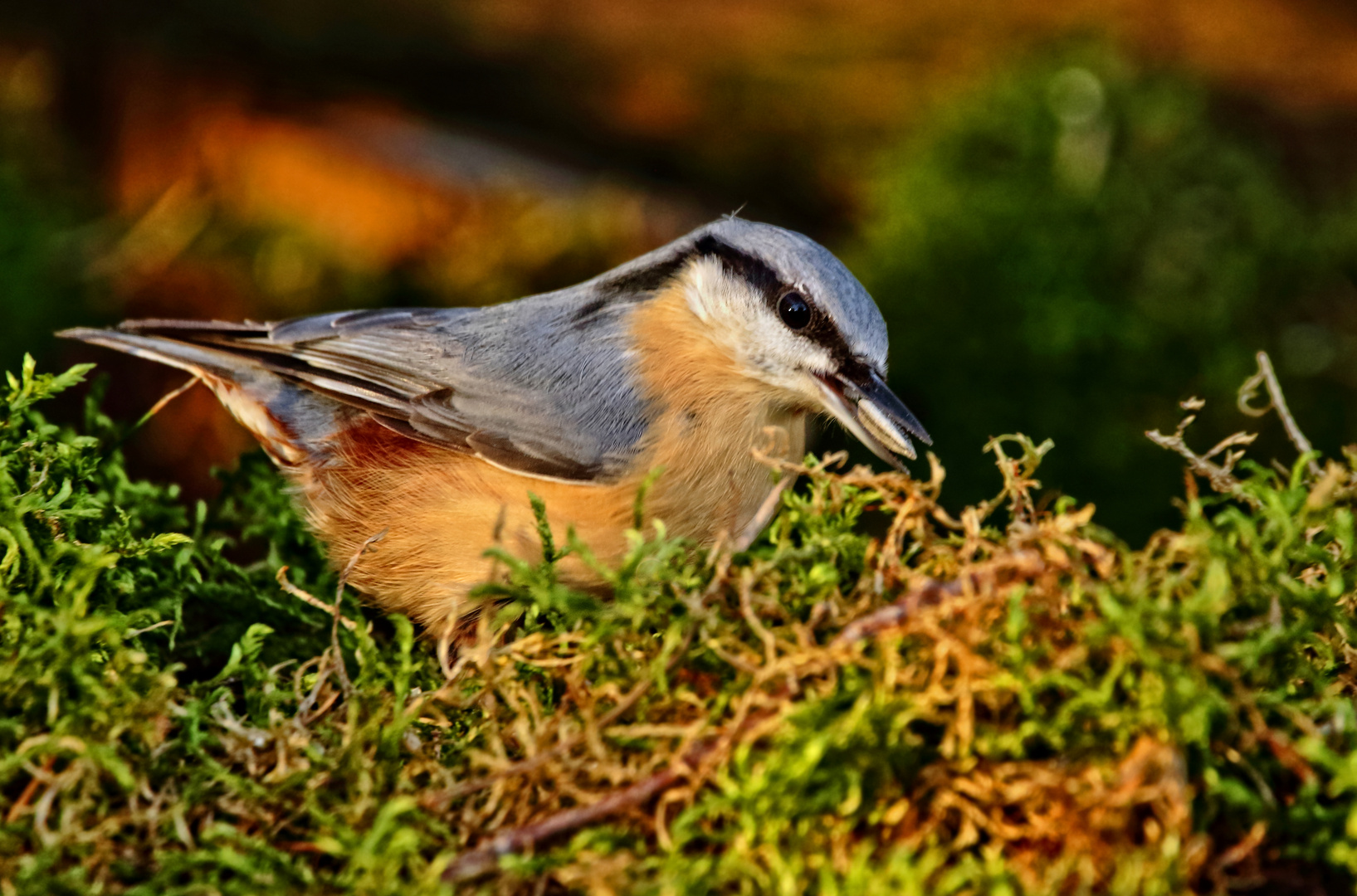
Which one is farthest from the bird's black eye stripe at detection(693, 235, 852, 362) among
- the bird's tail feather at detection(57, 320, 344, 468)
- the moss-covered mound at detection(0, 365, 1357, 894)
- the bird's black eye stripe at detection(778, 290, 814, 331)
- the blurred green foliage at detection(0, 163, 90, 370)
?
the blurred green foliage at detection(0, 163, 90, 370)

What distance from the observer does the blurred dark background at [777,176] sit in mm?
5047

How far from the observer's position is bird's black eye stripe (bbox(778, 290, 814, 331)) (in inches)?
104

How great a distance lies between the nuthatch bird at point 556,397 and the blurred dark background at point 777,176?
2282mm

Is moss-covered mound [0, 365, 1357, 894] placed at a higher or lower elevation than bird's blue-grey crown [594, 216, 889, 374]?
lower

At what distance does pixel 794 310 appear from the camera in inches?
105

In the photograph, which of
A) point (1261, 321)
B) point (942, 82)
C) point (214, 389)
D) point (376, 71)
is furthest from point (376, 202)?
point (1261, 321)

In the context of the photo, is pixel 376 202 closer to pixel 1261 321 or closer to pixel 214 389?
pixel 214 389

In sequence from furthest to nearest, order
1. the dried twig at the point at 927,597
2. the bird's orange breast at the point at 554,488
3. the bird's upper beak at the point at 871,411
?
the bird's orange breast at the point at 554,488, the bird's upper beak at the point at 871,411, the dried twig at the point at 927,597

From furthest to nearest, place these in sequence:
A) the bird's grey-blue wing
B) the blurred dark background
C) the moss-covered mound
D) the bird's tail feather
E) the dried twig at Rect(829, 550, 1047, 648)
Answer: the blurred dark background
the bird's tail feather
the bird's grey-blue wing
the dried twig at Rect(829, 550, 1047, 648)
the moss-covered mound

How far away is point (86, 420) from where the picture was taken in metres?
2.53

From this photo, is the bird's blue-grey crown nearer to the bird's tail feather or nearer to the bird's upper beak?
the bird's upper beak

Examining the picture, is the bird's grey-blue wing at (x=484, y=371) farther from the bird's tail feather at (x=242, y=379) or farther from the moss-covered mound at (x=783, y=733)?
the moss-covered mound at (x=783, y=733)

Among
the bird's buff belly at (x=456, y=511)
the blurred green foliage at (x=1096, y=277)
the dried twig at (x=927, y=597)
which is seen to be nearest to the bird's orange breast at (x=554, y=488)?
the bird's buff belly at (x=456, y=511)

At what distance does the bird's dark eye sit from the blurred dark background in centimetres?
234
